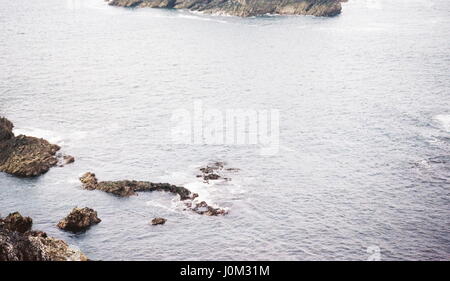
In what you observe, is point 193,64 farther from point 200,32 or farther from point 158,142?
point 158,142

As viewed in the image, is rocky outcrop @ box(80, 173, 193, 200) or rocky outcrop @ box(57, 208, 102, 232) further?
rocky outcrop @ box(80, 173, 193, 200)

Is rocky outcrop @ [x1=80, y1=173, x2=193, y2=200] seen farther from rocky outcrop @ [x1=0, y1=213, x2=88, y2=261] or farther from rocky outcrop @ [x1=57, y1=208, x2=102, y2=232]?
rocky outcrop @ [x1=0, y1=213, x2=88, y2=261]

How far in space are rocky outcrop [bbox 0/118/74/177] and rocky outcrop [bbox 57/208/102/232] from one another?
58.9ft

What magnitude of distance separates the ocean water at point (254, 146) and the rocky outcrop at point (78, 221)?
125cm

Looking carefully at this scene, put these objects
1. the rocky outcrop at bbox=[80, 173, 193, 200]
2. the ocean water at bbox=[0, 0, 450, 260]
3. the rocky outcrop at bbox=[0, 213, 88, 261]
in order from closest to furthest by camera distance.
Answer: the rocky outcrop at bbox=[0, 213, 88, 261]
the ocean water at bbox=[0, 0, 450, 260]
the rocky outcrop at bbox=[80, 173, 193, 200]

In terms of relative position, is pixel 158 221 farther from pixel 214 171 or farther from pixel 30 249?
pixel 30 249

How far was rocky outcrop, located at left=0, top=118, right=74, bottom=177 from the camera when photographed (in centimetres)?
8038

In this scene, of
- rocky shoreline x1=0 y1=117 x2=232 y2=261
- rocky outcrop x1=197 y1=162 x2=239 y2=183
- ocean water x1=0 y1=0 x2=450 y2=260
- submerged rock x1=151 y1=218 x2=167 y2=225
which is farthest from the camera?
rocky outcrop x1=197 y1=162 x2=239 y2=183

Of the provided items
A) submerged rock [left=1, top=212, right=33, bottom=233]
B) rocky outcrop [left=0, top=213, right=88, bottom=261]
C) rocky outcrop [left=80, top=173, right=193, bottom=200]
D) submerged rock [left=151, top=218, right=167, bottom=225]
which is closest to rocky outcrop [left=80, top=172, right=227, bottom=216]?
rocky outcrop [left=80, top=173, right=193, bottom=200]

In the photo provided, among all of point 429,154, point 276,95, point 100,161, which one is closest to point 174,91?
point 276,95

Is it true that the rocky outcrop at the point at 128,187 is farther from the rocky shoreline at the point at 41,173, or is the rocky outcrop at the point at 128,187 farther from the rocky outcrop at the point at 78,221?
the rocky outcrop at the point at 78,221

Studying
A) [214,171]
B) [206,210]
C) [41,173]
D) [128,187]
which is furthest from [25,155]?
[206,210]

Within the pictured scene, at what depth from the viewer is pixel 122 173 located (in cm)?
8181

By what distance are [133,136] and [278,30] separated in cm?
10922
